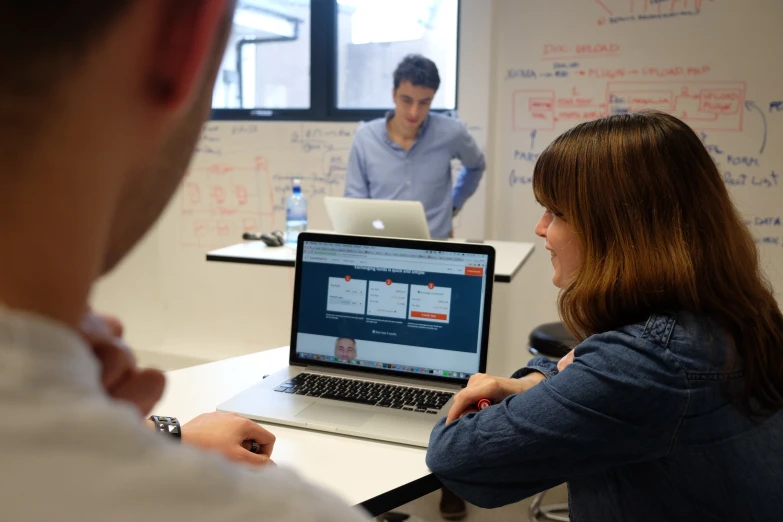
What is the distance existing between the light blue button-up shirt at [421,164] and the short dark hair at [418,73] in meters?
0.25

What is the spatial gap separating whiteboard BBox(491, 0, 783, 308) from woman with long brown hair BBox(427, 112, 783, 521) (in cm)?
226

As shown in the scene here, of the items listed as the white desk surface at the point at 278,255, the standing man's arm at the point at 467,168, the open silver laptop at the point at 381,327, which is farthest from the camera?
the standing man's arm at the point at 467,168

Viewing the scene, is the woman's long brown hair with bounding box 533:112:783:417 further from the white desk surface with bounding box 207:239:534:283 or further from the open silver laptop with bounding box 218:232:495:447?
the white desk surface with bounding box 207:239:534:283

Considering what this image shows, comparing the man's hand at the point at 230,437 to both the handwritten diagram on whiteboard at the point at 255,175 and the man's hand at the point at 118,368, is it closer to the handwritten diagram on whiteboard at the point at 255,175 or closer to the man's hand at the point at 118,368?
the man's hand at the point at 118,368

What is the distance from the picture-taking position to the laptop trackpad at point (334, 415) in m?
1.27

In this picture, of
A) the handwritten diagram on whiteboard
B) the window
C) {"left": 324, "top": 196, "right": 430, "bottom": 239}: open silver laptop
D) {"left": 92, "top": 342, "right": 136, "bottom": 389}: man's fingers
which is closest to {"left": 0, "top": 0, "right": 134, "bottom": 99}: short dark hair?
{"left": 92, "top": 342, "right": 136, "bottom": 389}: man's fingers

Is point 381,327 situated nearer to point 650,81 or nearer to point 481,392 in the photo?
point 481,392

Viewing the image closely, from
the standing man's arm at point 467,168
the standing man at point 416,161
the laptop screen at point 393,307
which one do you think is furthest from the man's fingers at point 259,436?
the standing man's arm at point 467,168

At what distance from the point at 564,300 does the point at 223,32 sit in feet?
3.16

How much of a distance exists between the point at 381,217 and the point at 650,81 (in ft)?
5.55

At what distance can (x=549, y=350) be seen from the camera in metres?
2.57

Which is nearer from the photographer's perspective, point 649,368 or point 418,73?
point 649,368

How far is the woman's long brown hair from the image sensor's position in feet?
3.35

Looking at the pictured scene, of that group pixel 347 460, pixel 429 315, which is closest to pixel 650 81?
pixel 429 315
